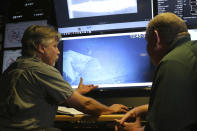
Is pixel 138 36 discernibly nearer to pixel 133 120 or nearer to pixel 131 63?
pixel 131 63

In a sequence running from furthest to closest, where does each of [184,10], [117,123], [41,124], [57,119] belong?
[184,10], [57,119], [117,123], [41,124]

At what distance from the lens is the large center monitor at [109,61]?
249 cm

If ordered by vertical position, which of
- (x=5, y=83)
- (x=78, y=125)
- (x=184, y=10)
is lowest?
(x=78, y=125)

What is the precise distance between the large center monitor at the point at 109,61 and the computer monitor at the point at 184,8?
0.35 m

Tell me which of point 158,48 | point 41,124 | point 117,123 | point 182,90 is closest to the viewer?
point 182,90

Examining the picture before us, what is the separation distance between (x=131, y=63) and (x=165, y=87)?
1324 mm

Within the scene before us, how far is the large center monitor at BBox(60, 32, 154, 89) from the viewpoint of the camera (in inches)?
98.0

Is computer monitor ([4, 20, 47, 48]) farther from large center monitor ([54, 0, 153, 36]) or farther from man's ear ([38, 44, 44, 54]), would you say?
man's ear ([38, 44, 44, 54])

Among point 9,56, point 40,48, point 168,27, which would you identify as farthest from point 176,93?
point 9,56

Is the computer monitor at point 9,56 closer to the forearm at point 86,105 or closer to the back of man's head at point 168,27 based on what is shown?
the forearm at point 86,105

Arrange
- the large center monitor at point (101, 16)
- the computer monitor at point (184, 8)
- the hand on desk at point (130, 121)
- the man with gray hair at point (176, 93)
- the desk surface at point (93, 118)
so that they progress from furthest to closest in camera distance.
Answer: the large center monitor at point (101, 16) → the computer monitor at point (184, 8) → the desk surface at point (93, 118) → the hand on desk at point (130, 121) → the man with gray hair at point (176, 93)

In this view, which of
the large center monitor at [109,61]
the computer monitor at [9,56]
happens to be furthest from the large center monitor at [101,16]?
the computer monitor at [9,56]

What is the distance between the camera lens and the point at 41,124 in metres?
1.66

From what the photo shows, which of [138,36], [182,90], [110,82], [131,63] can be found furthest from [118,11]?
[182,90]
